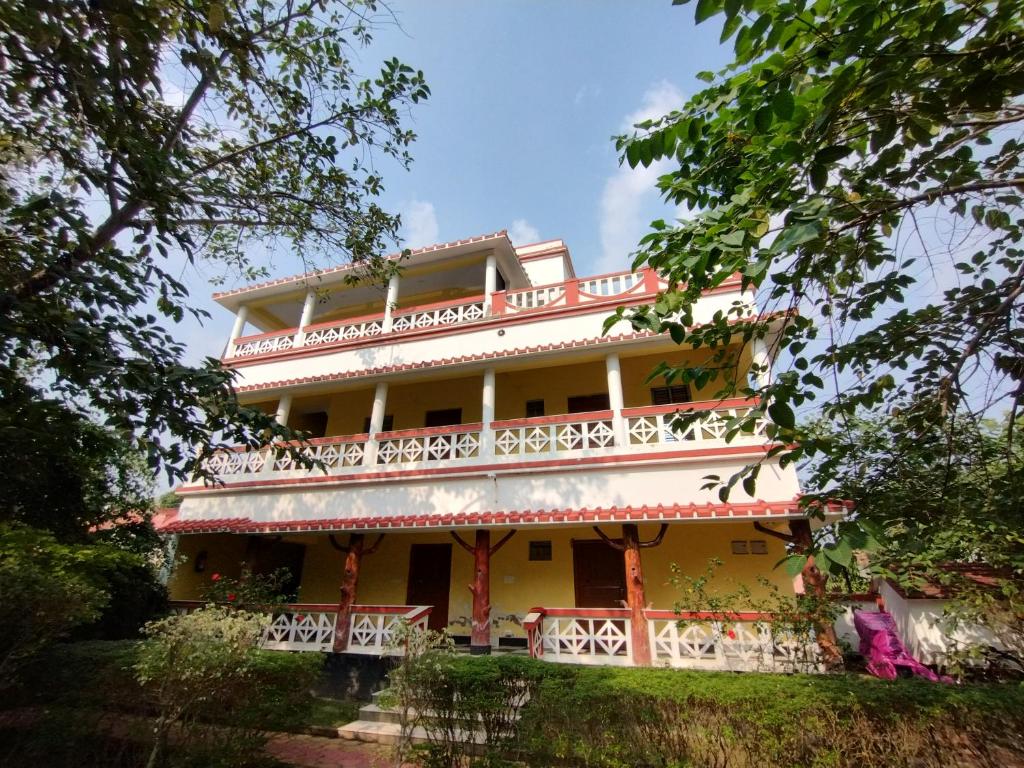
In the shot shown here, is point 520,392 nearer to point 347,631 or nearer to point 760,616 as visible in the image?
point 347,631

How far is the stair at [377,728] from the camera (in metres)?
6.33

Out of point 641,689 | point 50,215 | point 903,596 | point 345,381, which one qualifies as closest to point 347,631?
point 345,381

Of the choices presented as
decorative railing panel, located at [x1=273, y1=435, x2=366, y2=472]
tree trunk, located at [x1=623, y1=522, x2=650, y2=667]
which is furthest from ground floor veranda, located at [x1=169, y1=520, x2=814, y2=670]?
decorative railing panel, located at [x1=273, y1=435, x2=366, y2=472]

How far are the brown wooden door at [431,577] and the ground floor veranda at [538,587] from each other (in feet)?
0.08

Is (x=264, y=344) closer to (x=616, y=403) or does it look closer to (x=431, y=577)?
(x=431, y=577)

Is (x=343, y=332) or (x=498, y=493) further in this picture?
(x=343, y=332)

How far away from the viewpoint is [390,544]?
11.6 meters

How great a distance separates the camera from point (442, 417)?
41.4 feet

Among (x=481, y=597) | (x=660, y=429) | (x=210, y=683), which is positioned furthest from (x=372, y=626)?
(x=660, y=429)

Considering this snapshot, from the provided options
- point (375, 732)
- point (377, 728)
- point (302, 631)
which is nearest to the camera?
point (375, 732)

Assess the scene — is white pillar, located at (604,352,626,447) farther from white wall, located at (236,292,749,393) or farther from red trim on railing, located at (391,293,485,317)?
red trim on railing, located at (391,293,485,317)

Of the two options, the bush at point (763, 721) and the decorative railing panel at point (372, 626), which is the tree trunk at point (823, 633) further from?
the decorative railing panel at point (372, 626)

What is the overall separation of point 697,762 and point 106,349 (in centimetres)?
644

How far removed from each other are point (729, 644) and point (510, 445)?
15.7 feet
